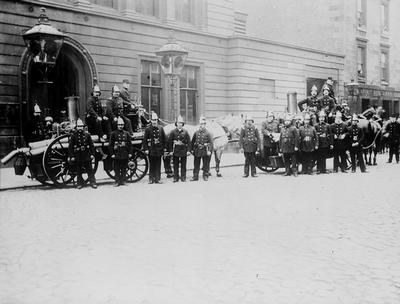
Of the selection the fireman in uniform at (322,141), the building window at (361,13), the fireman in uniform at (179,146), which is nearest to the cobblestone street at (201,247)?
the fireman in uniform at (179,146)

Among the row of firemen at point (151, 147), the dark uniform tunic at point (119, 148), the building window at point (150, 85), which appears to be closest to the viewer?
the row of firemen at point (151, 147)

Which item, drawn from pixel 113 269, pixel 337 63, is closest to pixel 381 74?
pixel 337 63

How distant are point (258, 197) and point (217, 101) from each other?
14.8m

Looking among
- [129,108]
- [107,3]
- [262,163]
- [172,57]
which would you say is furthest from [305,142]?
[107,3]

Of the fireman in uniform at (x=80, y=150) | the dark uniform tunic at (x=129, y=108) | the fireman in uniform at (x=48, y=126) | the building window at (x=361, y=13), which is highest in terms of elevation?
the building window at (x=361, y=13)

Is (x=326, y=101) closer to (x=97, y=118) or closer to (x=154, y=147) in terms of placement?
(x=154, y=147)

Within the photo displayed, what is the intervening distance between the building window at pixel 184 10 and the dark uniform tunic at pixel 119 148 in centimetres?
1251

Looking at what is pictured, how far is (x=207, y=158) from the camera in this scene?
1477cm

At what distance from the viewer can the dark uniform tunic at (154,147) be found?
45.3 ft

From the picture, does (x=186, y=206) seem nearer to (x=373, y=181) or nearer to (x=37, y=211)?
(x=37, y=211)

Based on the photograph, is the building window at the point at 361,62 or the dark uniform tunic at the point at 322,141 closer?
the dark uniform tunic at the point at 322,141

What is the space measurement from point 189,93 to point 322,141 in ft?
29.6

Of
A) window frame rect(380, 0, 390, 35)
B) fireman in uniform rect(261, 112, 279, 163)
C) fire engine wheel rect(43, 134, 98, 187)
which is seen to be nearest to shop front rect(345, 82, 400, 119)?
window frame rect(380, 0, 390, 35)

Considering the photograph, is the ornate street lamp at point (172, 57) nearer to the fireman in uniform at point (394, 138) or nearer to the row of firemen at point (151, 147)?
the row of firemen at point (151, 147)
